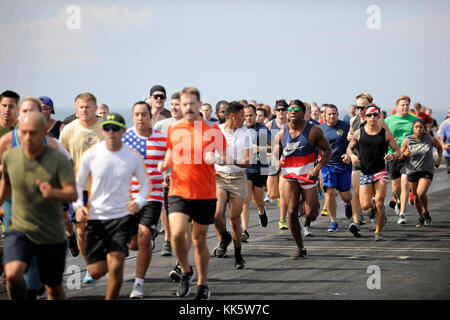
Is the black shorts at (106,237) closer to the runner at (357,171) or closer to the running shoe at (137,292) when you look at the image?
the running shoe at (137,292)

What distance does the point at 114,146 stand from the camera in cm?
770

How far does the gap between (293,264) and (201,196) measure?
269cm

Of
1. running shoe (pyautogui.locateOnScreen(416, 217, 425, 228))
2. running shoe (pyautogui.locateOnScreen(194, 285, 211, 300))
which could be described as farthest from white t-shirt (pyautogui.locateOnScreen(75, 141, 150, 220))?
running shoe (pyautogui.locateOnScreen(416, 217, 425, 228))

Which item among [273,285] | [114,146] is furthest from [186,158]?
[273,285]

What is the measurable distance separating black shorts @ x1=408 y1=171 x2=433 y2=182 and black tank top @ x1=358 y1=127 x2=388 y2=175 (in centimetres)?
224

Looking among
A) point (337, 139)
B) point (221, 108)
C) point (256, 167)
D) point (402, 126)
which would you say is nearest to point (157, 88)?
point (221, 108)

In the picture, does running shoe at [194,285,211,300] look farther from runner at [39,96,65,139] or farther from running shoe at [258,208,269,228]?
running shoe at [258,208,269,228]

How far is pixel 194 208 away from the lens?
8.55 m

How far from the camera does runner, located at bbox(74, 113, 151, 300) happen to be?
7.61 meters

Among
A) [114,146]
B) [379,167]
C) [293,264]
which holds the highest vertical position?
[114,146]

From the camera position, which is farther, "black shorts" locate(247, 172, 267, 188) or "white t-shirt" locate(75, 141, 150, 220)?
"black shorts" locate(247, 172, 267, 188)

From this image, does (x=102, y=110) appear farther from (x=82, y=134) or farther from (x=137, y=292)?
(x=137, y=292)

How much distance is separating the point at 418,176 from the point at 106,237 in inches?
345
